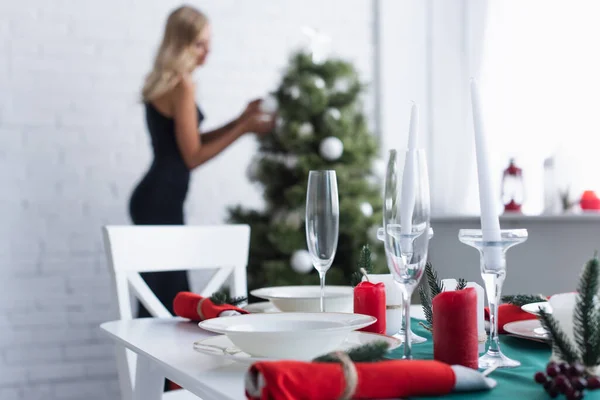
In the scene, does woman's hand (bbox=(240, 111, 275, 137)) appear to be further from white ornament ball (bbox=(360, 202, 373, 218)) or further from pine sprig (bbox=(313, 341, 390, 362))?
pine sprig (bbox=(313, 341, 390, 362))

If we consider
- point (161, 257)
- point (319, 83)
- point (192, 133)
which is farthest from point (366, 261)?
point (192, 133)

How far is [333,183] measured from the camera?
1134 millimetres

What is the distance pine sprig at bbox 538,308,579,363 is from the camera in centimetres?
75

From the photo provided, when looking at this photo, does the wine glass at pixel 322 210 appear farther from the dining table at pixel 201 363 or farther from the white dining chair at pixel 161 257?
the white dining chair at pixel 161 257

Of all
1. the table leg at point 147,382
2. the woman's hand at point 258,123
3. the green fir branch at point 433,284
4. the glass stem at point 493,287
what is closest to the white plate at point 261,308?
the table leg at point 147,382

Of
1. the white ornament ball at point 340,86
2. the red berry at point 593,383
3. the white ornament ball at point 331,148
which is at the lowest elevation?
the red berry at point 593,383

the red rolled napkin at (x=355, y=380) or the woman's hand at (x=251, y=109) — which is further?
the woman's hand at (x=251, y=109)

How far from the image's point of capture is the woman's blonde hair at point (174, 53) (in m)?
3.09

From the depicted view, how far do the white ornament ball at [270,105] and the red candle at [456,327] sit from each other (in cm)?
218

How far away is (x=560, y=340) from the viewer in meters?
0.75

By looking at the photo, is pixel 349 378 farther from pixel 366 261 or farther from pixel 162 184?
pixel 162 184

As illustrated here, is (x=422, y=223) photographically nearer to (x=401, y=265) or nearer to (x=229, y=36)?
(x=401, y=265)

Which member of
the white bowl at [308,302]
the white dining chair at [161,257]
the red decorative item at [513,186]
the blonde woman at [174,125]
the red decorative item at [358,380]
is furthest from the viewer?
the red decorative item at [513,186]

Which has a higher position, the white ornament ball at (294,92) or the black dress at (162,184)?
the white ornament ball at (294,92)
